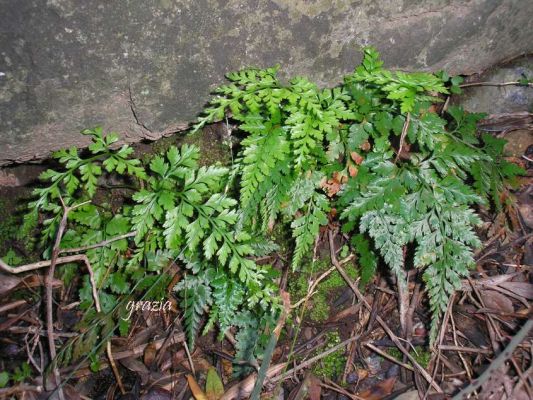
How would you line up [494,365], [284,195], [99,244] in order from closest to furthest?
[494,365], [284,195], [99,244]

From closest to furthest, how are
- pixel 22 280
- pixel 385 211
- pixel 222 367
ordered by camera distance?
pixel 385 211 → pixel 222 367 → pixel 22 280

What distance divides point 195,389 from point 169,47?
7.30 feet

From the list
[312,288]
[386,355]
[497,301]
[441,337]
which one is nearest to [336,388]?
[386,355]

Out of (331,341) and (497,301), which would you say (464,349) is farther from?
(331,341)

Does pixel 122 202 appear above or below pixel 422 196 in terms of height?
below

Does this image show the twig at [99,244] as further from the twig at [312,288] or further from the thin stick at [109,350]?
the twig at [312,288]

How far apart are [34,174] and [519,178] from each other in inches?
150

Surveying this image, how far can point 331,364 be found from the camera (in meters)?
2.97

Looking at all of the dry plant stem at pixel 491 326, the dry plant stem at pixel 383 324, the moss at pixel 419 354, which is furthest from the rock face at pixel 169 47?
the moss at pixel 419 354

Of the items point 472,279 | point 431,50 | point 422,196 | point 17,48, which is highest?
point 431,50

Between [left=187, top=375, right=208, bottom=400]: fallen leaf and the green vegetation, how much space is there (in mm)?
285

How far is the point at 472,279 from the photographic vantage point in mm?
3094

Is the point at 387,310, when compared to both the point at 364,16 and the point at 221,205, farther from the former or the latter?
the point at 364,16

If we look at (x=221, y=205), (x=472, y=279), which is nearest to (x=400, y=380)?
(x=472, y=279)
